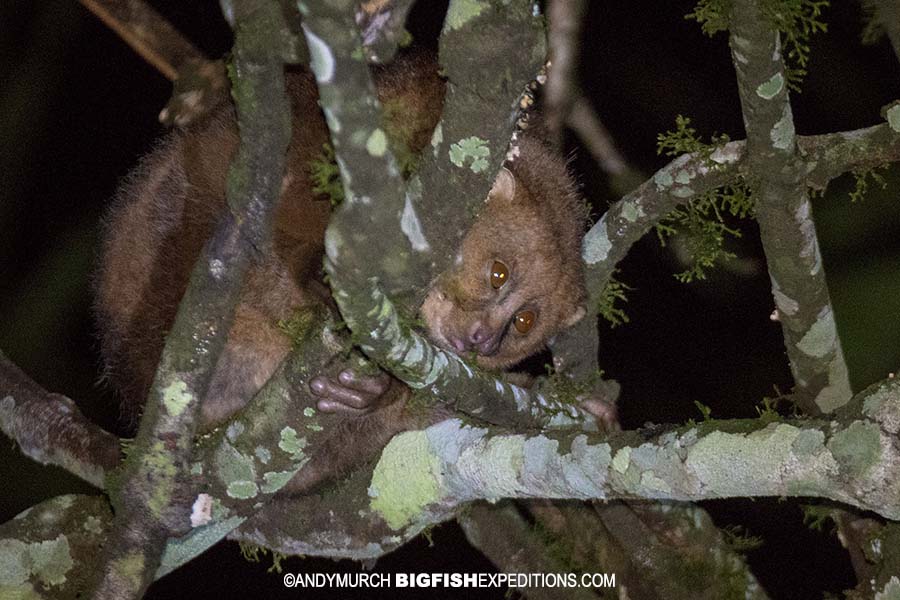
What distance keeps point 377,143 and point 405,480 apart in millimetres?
1460

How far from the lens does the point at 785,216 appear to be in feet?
11.9

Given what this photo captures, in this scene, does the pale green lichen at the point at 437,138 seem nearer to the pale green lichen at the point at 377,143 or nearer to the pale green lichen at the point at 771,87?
the pale green lichen at the point at 377,143

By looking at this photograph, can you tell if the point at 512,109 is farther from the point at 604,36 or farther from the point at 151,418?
the point at 604,36

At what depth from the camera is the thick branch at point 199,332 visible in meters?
2.69

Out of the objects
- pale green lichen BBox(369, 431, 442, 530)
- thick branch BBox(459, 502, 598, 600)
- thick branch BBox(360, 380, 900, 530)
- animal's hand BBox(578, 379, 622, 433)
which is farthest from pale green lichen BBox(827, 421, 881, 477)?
thick branch BBox(459, 502, 598, 600)

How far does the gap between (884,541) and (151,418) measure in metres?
2.47

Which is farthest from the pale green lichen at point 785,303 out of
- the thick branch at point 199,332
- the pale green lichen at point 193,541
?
the pale green lichen at point 193,541

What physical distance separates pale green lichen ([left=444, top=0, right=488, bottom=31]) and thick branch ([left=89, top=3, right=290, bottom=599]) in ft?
1.71

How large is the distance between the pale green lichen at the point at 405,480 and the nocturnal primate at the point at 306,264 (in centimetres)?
20

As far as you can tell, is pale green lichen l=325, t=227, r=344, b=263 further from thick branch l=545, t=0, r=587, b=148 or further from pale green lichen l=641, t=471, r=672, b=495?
thick branch l=545, t=0, r=587, b=148

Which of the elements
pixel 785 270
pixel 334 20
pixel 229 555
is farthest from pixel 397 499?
pixel 229 555

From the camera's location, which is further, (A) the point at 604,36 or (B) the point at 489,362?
(A) the point at 604,36

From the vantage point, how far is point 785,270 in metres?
3.75

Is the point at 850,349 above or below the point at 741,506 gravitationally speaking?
above
